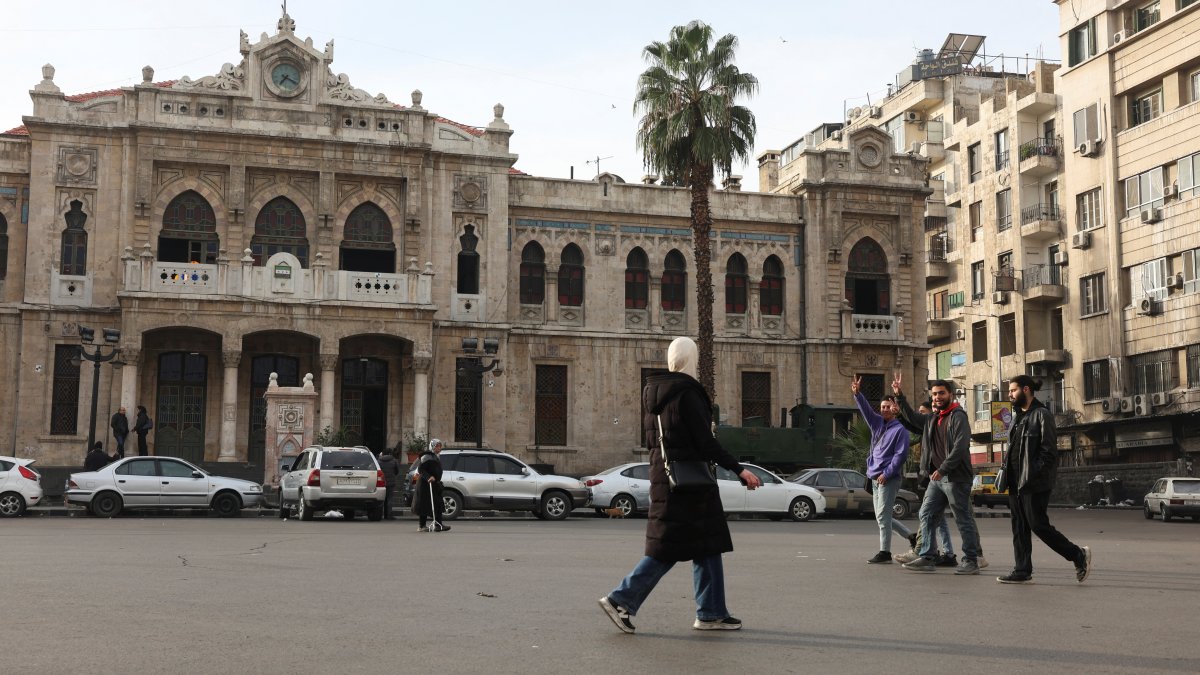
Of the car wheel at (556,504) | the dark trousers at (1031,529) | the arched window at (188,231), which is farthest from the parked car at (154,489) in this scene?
the dark trousers at (1031,529)

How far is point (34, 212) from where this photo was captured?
35.1 meters

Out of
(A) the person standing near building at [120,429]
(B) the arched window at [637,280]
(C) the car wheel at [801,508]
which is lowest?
(C) the car wheel at [801,508]

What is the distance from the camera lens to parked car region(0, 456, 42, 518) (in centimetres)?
2467

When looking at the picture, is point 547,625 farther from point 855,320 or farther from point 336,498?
point 855,320

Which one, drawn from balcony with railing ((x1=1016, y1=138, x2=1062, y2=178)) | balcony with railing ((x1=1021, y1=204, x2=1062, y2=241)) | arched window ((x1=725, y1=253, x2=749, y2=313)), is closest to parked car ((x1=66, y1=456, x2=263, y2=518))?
arched window ((x1=725, y1=253, x2=749, y2=313))

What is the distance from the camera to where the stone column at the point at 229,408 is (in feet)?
112

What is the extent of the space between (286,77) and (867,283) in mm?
19153

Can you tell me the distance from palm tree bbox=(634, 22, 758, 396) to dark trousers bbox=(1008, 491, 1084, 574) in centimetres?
2177

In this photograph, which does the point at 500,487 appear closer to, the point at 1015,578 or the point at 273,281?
the point at 273,281

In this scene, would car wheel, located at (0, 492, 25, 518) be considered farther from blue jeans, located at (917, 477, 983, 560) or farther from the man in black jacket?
the man in black jacket

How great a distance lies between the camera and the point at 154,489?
25469mm

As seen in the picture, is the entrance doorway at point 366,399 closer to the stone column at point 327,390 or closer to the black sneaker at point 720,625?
the stone column at point 327,390

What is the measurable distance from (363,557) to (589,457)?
25106 millimetres

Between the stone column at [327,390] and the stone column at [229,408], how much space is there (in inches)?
87.5
